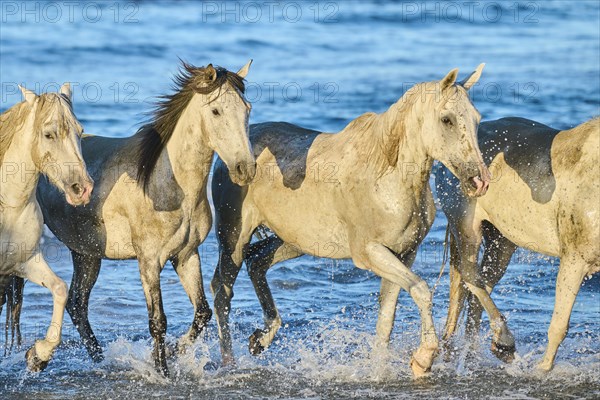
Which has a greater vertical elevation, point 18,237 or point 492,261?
point 18,237

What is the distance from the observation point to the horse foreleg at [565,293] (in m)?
7.16

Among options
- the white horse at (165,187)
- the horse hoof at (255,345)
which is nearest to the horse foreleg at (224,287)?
the horse hoof at (255,345)

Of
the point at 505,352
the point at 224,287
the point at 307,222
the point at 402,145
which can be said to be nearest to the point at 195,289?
the point at 224,287

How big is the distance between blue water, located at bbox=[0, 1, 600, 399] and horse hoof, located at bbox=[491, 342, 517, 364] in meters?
0.12

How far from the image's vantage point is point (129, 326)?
29.7 feet

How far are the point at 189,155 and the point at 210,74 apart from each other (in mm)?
565

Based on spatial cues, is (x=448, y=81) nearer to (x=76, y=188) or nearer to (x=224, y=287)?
(x=76, y=188)

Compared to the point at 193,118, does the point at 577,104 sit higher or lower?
lower

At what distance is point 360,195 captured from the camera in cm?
741

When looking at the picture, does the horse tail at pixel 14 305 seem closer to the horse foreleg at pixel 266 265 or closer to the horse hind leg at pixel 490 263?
the horse foreleg at pixel 266 265

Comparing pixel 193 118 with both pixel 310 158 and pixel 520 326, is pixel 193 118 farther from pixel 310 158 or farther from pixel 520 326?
pixel 520 326

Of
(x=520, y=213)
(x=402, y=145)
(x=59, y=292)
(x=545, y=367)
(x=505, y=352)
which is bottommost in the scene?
(x=505, y=352)

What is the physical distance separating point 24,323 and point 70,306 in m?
0.74

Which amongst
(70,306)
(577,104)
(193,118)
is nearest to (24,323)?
(70,306)
